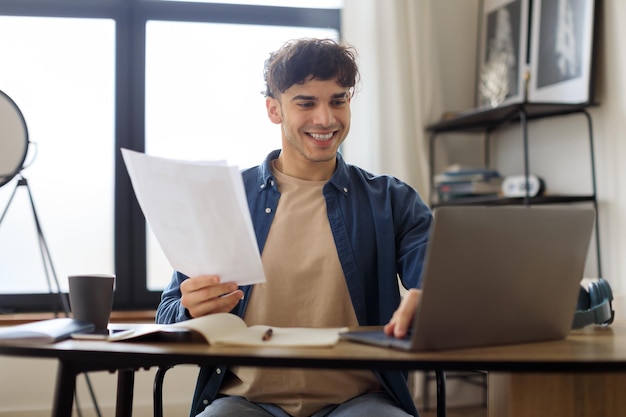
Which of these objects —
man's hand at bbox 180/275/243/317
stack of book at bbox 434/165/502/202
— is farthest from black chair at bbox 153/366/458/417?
stack of book at bbox 434/165/502/202

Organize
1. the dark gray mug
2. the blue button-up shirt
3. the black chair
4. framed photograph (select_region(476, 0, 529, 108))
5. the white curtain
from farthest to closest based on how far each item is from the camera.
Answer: the white curtain, framed photograph (select_region(476, 0, 529, 108)), the blue button-up shirt, the black chair, the dark gray mug

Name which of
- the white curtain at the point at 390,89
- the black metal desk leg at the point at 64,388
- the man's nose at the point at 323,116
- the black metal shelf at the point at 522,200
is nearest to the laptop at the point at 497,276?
the black metal desk leg at the point at 64,388

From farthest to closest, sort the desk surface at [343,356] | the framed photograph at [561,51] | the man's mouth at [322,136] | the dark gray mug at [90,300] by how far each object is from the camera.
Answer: the framed photograph at [561,51], the man's mouth at [322,136], the dark gray mug at [90,300], the desk surface at [343,356]

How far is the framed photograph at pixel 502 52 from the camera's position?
3207 mm

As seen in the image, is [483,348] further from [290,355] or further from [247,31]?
[247,31]

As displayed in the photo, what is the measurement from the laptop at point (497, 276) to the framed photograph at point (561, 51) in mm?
1927

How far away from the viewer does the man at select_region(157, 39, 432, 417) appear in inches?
55.6

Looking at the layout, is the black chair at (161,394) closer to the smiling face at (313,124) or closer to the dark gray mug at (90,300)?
the dark gray mug at (90,300)

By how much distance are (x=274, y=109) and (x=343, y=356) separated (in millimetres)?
927

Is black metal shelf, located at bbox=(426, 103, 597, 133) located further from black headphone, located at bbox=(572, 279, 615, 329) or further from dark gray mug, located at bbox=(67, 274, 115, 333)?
dark gray mug, located at bbox=(67, 274, 115, 333)

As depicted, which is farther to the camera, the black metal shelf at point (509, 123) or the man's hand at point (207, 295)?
the black metal shelf at point (509, 123)

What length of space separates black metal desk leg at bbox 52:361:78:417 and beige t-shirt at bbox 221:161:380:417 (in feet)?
1.54

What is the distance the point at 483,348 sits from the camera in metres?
1.01

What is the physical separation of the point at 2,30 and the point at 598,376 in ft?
9.93
